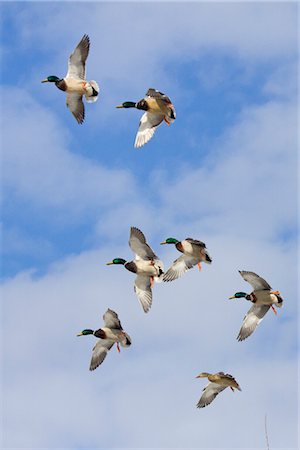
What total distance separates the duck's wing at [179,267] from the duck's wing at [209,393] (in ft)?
10.3

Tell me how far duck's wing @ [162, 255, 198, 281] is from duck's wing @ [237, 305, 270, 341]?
2.04 metres

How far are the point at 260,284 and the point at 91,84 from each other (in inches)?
295

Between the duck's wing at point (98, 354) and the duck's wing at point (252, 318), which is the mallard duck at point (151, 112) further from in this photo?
the duck's wing at point (98, 354)

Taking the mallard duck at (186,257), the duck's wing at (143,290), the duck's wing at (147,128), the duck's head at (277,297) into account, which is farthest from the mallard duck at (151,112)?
the duck's head at (277,297)

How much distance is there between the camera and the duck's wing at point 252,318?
2555 cm

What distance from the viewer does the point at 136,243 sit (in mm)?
24453

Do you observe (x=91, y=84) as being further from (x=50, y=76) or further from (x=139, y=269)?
(x=139, y=269)

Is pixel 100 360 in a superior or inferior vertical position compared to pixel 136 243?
inferior

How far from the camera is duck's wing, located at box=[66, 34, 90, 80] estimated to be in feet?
89.1

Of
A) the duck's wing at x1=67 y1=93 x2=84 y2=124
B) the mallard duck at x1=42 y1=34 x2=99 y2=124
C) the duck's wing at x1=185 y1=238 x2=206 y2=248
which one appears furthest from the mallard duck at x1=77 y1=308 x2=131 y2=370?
the mallard duck at x1=42 y1=34 x2=99 y2=124

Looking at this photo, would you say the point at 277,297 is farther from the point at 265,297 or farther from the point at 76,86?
the point at 76,86

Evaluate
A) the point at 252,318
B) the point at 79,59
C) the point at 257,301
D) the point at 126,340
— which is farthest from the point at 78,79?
the point at 252,318

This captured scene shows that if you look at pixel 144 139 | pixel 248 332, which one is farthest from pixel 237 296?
pixel 144 139

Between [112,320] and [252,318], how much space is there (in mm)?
3813
